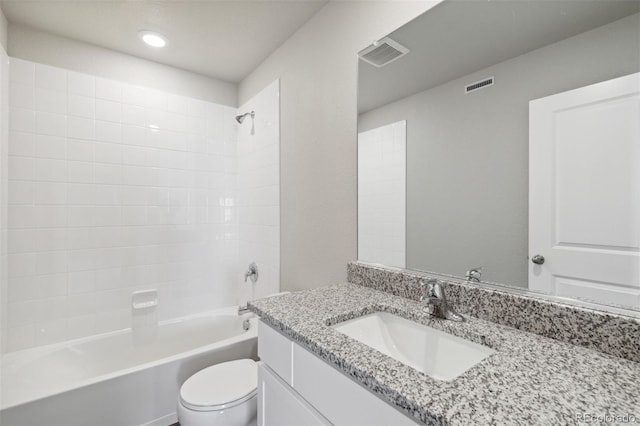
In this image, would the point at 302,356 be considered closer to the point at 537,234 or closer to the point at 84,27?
the point at 537,234

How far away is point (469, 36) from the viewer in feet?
3.42

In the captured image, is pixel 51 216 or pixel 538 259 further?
pixel 51 216

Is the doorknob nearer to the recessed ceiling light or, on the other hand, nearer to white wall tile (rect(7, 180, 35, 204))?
the recessed ceiling light

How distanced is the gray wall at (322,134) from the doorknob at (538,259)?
2.50 ft

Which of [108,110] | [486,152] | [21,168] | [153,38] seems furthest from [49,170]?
[486,152]

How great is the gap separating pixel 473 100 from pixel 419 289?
2.41 feet

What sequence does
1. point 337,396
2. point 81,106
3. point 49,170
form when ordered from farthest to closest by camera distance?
1. point 81,106
2. point 49,170
3. point 337,396

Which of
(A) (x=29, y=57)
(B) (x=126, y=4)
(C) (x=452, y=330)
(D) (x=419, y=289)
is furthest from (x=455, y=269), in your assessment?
(A) (x=29, y=57)

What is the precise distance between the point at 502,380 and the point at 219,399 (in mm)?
1260

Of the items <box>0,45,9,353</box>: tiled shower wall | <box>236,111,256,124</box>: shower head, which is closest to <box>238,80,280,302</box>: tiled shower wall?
<box>236,111,256,124</box>: shower head

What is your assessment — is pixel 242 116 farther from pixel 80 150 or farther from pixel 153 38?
pixel 80 150

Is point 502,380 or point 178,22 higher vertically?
point 178,22

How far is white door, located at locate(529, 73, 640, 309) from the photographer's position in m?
0.70

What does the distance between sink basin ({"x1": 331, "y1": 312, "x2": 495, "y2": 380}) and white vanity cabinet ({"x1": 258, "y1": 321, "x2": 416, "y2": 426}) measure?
183mm
